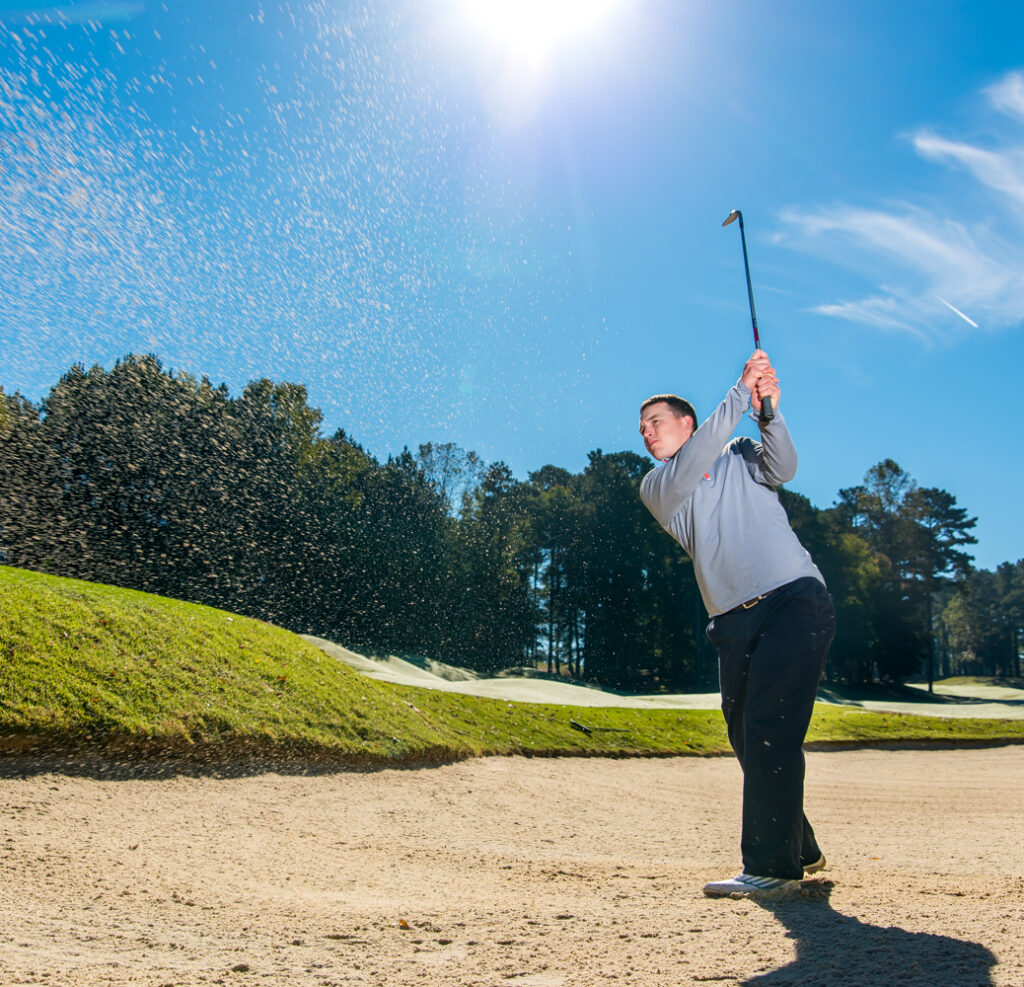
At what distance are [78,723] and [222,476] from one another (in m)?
28.9

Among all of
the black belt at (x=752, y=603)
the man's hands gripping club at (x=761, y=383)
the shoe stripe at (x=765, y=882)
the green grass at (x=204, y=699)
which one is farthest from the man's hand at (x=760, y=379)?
the green grass at (x=204, y=699)

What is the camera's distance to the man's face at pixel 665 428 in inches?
140

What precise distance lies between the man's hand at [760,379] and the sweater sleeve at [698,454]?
4cm

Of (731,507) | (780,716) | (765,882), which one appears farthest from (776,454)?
(765,882)

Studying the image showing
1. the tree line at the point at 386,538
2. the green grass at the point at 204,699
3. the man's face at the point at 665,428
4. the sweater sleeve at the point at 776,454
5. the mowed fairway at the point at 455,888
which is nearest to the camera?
the mowed fairway at the point at 455,888

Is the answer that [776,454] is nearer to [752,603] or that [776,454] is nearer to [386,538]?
[752,603]

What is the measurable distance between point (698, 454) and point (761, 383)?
17.9 inches

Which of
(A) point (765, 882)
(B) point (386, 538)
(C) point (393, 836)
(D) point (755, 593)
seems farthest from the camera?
(B) point (386, 538)

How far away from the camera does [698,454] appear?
3.23 m

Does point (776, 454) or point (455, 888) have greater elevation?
point (776, 454)

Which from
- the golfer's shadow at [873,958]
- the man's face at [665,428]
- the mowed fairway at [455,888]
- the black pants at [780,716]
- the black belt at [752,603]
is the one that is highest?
the man's face at [665,428]

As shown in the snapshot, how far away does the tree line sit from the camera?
27094mm

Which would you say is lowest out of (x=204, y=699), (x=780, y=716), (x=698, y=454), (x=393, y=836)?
(x=393, y=836)

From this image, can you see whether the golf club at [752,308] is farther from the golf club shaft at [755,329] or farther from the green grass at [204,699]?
the green grass at [204,699]
